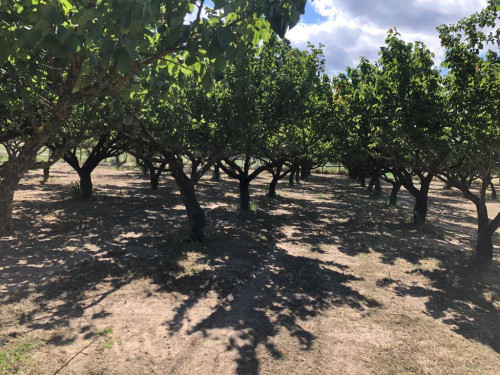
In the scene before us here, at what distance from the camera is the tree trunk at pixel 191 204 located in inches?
435

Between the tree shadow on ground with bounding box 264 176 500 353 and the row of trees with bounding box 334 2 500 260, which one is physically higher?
the row of trees with bounding box 334 2 500 260

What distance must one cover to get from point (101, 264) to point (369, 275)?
6.98 m

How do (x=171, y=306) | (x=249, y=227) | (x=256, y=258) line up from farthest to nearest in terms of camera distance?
(x=249, y=227)
(x=256, y=258)
(x=171, y=306)

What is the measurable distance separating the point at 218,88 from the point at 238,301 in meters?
A: 6.95

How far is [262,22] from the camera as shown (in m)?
3.81

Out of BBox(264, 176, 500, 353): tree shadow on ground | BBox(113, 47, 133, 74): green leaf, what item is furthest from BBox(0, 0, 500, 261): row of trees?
BBox(264, 176, 500, 353): tree shadow on ground

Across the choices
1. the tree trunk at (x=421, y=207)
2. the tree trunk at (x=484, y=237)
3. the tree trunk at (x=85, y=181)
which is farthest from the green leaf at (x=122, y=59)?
the tree trunk at (x=85, y=181)

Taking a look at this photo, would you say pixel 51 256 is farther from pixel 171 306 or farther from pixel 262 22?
pixel 262 22

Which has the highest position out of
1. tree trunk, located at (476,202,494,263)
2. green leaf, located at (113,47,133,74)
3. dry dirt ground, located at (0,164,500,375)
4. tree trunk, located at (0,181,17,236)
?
green leaf, located at (113,47,133,74)

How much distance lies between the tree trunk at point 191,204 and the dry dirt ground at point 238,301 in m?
0.48

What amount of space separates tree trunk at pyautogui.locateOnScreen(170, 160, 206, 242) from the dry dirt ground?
0.48 meters

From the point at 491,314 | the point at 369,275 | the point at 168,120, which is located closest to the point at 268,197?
the point at 168,120

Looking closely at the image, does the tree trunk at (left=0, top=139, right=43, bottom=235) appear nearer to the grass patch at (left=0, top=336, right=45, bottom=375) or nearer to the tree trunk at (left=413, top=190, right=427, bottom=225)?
the grass patch at (left=0, top=336, right=45, bottom=375)

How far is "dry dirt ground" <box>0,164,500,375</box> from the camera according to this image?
196 inches
